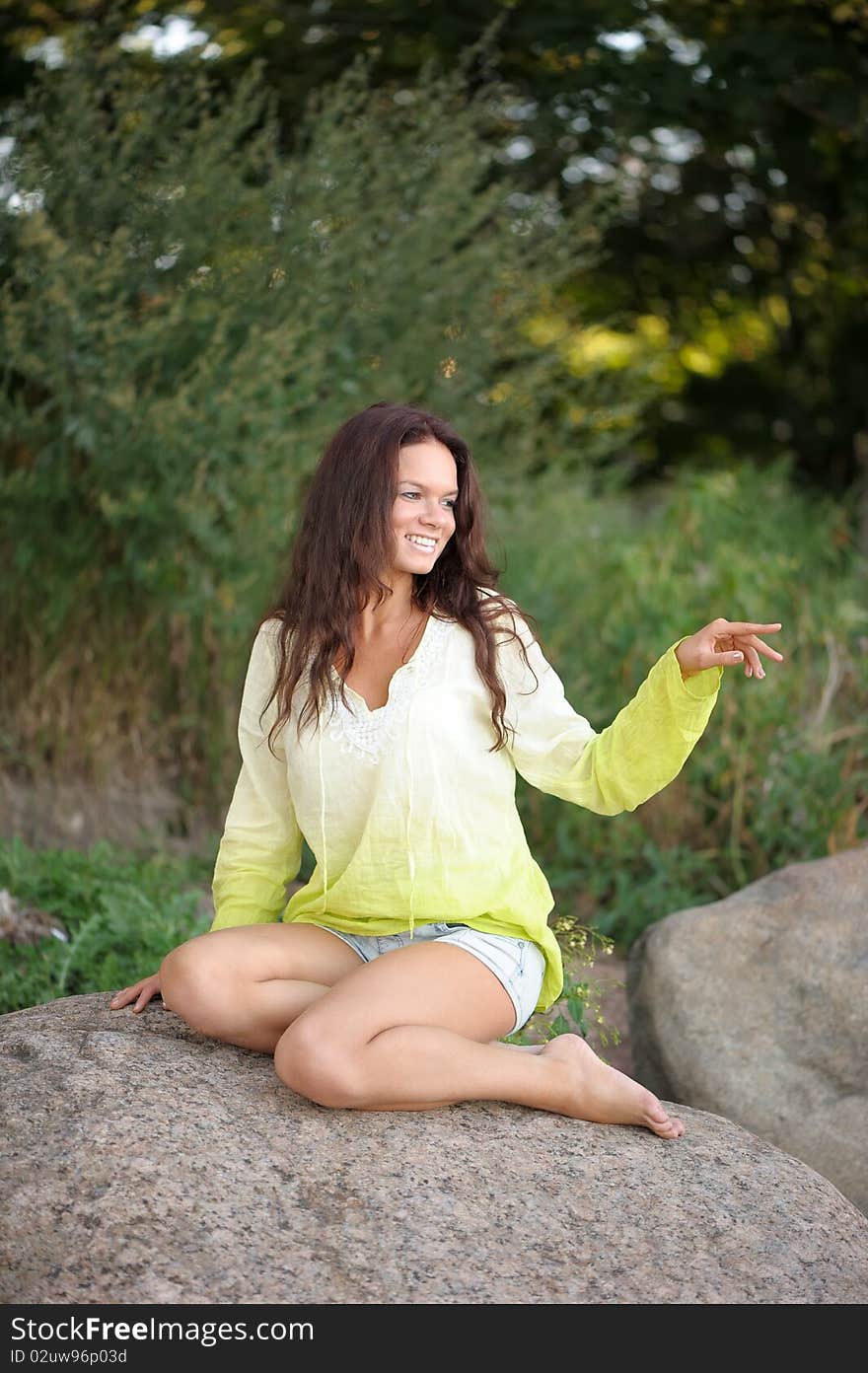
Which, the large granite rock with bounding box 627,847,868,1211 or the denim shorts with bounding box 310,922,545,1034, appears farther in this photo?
the large granite rock with bounding box 627,847,868,1211

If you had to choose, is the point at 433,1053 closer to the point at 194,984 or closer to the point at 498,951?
the point at 498,951

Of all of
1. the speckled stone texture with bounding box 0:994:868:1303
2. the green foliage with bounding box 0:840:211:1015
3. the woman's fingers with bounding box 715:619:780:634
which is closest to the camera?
the speckled stone texture with bounding box 0:994:868:1303

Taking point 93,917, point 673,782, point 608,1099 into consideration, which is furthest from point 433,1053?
point 673,782

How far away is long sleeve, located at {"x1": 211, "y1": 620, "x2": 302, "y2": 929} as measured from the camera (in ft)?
8.89

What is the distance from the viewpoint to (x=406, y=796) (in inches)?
97.7

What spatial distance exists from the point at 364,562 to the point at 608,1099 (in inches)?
40.0

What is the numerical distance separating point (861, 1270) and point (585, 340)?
508 centimetres

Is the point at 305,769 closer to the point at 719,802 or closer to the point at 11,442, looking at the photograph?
the point at 719,802

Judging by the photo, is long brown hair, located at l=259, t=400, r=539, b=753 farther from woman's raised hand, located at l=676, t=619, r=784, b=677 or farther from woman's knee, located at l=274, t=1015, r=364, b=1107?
woman's knee, located at l=274, t=1015, r=364, b=1107

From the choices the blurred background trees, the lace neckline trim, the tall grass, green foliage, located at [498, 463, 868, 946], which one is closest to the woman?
the lace neckline trim

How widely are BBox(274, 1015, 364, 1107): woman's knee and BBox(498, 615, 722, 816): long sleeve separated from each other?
1.93 feet

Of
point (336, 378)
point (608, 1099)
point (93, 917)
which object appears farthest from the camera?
point (336, 378)
